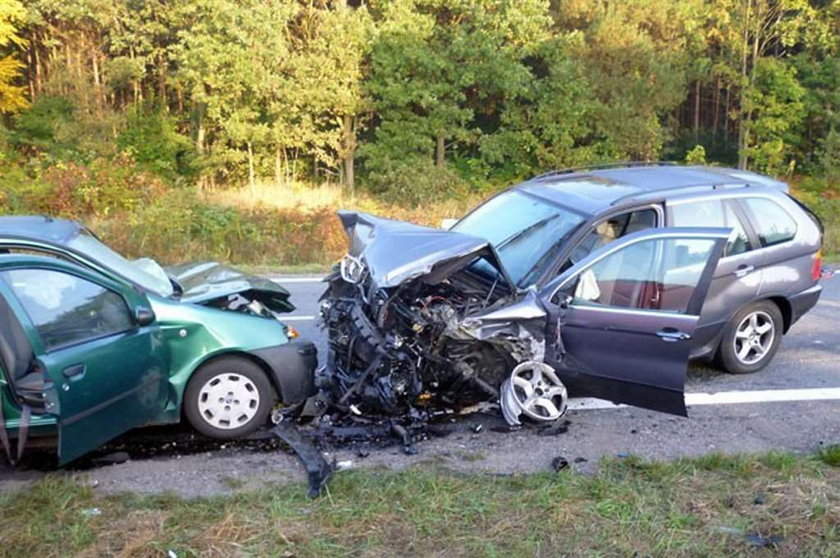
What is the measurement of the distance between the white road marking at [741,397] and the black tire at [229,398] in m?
2.41

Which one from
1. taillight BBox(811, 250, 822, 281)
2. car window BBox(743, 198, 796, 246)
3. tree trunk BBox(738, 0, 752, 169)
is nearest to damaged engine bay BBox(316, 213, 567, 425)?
car window BBox(743, 198, 796, 246)

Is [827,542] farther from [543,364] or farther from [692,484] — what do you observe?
[543,364]

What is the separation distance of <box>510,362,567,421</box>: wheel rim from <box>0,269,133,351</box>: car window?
105 inches

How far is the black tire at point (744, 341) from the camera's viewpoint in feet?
21.6

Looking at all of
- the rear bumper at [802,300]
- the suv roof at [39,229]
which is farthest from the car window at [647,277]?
the suv roof at [39,229]

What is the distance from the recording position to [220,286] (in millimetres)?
5758

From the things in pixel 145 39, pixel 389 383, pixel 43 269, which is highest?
pixel 145 39

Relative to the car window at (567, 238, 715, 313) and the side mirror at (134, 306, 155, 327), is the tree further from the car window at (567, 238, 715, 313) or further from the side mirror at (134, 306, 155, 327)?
the car window at (567, 238, 715, 313)

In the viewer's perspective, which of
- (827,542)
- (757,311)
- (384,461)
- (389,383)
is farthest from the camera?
(757,311)

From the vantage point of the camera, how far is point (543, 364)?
544 cm

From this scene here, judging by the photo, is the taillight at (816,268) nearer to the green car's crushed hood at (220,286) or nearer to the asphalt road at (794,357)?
the asphalt road at (794,357)

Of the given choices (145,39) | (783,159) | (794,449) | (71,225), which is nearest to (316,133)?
(145,39)

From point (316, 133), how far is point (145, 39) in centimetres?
700

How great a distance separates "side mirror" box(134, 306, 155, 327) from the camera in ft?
15.8
